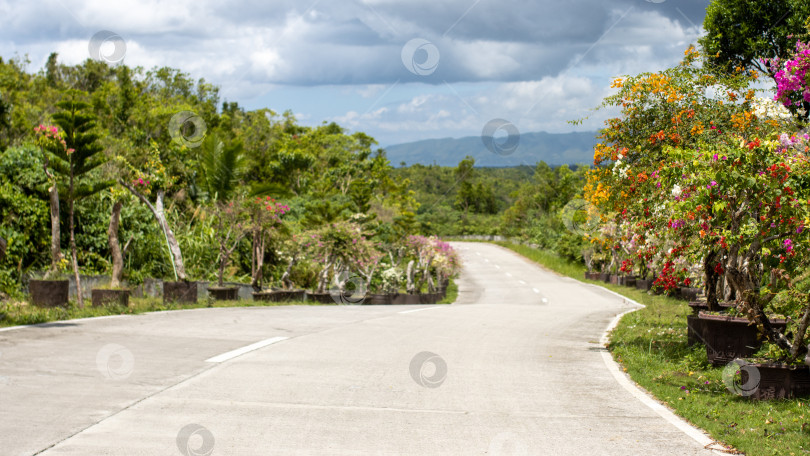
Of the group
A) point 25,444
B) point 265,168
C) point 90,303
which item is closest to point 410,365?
point 25,444

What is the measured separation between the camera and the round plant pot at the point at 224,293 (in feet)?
61.7

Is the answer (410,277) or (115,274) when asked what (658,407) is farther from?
(410,277)

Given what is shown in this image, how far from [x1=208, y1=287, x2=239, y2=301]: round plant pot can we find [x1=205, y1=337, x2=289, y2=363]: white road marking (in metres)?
7.64

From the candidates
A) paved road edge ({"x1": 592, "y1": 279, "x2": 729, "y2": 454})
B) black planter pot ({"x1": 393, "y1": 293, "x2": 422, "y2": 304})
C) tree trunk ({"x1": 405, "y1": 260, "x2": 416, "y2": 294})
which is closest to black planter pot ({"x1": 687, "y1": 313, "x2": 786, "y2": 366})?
paved road edge ({"x1": 592, "y1": 279, "x2": 729, "y2": 454})

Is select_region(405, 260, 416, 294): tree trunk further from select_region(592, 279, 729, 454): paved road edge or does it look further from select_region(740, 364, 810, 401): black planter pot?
select_region(740, 364, 810, 401): black planter pot

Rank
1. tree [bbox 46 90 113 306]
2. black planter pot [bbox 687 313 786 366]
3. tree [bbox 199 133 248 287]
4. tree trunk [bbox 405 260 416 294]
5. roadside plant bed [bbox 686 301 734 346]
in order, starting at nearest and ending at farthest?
black planter pot [bbox 687 313 786 366], roadside plant bed [bbox 686 301 734 346], tree [bbox 46 90 113 306], tree [bbox 199 133 248 287], tree trunk [bbox 405 260 416 294]

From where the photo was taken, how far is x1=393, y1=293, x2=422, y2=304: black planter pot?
28422mm

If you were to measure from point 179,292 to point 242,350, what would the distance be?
7.34 metres

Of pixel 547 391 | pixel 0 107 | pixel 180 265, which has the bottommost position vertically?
pixel 547 391

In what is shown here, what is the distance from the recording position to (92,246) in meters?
19.5

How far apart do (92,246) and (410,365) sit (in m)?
13.0

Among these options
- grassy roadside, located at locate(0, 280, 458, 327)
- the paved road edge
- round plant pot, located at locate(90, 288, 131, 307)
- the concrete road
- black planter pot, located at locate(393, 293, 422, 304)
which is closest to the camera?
the concrete road

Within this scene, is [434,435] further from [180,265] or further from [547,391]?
[180,265]

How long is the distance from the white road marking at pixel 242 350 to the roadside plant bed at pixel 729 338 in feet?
19.8
